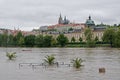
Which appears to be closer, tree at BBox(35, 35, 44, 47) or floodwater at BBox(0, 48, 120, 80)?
floodwater at BBox(0, 48, 120, 80)

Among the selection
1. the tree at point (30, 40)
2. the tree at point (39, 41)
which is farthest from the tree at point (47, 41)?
the tree at point (30, 40)

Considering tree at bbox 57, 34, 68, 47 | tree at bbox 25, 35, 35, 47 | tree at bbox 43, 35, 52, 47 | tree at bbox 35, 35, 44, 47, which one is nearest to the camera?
tree at bbox 57, 34, 68, 47

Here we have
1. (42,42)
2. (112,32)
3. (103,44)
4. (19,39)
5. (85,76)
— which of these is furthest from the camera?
(19,39)

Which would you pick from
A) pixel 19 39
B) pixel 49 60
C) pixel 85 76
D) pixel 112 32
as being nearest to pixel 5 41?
pixel 19 39

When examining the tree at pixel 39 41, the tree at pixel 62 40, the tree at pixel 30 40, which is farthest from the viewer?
the tree at pixel 30 40

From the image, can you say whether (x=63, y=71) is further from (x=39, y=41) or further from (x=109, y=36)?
(x=39, y=41)

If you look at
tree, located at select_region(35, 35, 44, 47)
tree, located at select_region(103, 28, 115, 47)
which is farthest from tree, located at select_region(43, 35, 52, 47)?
tree, located at select_region(103, 28, 115, 47)

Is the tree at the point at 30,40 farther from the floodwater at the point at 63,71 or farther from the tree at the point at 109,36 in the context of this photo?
the floodwater at the point at 63,71

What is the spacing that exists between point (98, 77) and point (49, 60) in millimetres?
13314

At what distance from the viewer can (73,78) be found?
28859mm

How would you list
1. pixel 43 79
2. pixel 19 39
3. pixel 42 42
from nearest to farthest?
pixel 43 79 < pixel 42 42 < pixel 19 39

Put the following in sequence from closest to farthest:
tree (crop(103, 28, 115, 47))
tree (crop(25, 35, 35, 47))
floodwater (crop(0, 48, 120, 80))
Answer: floodwater (crop(0, 48, 120, 80)) < tree (crop(103, 28, 115, 47)) < tree (crop(25, 35, 35, 47))

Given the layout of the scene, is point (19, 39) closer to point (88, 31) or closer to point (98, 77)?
point (88, 31)

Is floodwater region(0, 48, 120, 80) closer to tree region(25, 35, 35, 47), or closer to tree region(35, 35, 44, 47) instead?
tree region(35, 35, 44, 47)
